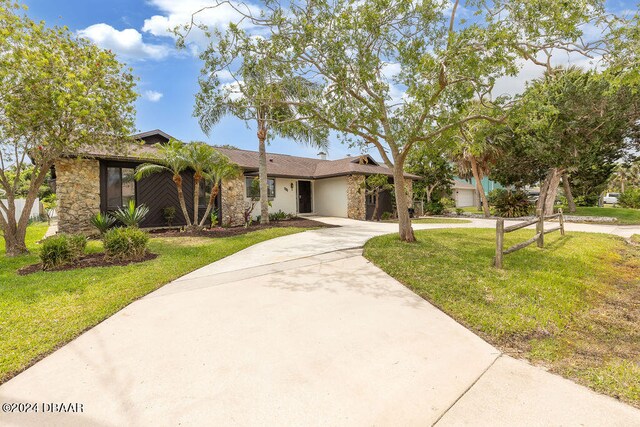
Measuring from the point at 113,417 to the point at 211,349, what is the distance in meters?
1.04

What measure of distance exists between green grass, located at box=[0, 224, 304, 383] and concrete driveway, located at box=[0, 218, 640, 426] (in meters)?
0.26

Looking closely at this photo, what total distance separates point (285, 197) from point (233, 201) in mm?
4175

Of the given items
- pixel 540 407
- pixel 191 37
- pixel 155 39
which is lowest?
pixel 540 407

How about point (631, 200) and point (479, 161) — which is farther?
point (631, 200)

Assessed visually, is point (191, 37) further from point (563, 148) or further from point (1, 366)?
point (563, 148)

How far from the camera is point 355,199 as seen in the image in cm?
1827

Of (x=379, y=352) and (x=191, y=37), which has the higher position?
(x=191, y=37)

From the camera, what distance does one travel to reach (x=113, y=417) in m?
2.22

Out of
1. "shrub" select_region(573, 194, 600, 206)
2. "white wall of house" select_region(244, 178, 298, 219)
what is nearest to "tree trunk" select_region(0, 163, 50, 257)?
"white wall of house" select_region(244, 178, 298, 219)

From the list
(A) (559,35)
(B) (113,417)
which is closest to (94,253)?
(B) (113,417)

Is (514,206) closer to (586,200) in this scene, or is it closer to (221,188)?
(586,200)

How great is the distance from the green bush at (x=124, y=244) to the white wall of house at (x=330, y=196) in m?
12.7

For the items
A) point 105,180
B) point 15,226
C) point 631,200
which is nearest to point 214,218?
point 105,180

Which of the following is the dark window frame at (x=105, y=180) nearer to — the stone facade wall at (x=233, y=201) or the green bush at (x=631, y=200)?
the stone facade wall at (x=233, y=201)
